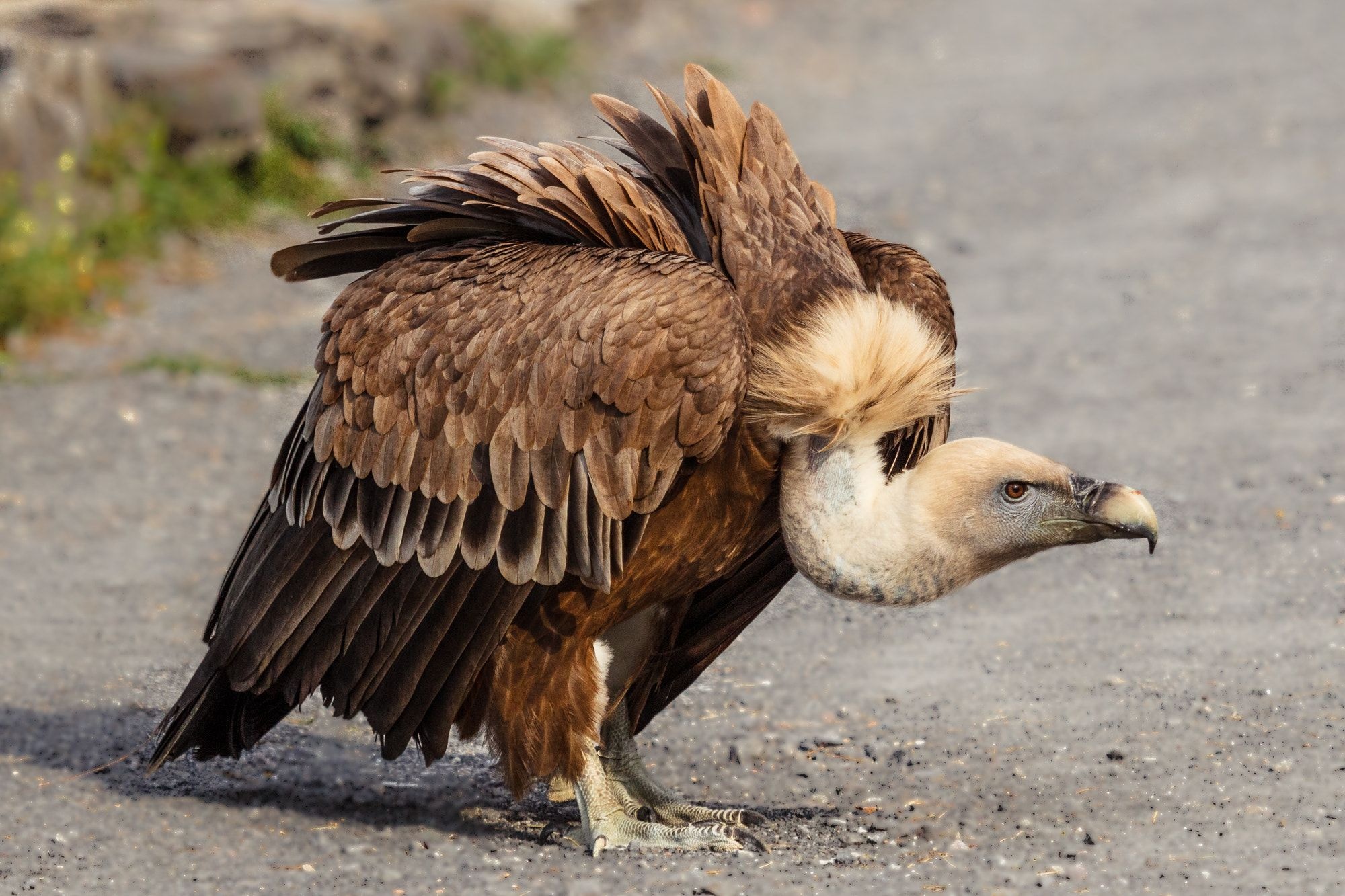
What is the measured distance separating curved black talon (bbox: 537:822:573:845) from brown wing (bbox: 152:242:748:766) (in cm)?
51

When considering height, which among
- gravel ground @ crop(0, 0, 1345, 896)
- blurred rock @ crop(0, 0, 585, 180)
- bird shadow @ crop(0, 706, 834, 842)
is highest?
blurred rock @ crop(0, 0, 585, 180)

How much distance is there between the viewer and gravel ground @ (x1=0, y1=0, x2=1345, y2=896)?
15.3 ft

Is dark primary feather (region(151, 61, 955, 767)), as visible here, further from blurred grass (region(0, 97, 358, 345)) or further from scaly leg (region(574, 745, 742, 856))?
blurred grass (region(0, 97, 358, 345))

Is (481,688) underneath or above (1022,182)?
underneath

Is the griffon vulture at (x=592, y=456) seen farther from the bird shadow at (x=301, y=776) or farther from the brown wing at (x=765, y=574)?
the bird shadow at (x=301, y=776)

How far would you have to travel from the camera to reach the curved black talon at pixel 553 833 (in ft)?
16.4

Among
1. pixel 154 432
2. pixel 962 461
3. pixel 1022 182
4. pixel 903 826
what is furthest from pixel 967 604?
pixel 1022 182

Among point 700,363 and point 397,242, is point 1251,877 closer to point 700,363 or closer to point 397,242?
point 700,363

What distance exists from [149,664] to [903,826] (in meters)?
2.97

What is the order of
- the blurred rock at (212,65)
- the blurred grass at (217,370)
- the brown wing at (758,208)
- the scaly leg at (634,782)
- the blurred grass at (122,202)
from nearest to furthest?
the brown wing at (758,208)
the scaly leg at (634,782)
the blurred grass at (217,370)
the blurred grass at (122,202)
the blurred rock at (212,65)

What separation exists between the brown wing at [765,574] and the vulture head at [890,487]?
0.23 metres

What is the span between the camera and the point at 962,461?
4371mm

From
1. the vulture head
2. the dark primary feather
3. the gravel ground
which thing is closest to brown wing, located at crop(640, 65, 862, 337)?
the dark primary feather

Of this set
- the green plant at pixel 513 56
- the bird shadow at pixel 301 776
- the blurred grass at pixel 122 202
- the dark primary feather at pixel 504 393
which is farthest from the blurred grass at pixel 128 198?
the dark primary feather at pixel 504 393
